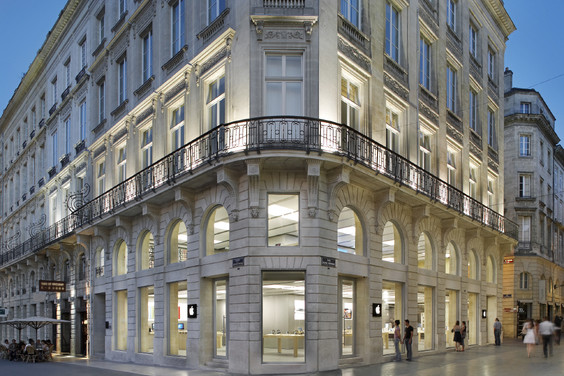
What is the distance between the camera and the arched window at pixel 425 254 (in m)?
25.9

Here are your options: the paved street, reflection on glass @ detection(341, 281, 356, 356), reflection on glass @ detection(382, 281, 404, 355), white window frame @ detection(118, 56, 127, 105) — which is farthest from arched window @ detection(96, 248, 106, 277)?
reflection on glass @ detection(382, 281, 404, 355)

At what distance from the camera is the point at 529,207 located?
48.4 metres

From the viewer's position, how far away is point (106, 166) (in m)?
29.1

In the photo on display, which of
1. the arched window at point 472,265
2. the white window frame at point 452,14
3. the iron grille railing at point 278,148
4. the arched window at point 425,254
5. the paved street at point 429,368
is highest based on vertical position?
the white window frame at point 452,14

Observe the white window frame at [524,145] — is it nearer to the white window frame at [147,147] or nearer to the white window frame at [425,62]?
the white window frame at [425,62]

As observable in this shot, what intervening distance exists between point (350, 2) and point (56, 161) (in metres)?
24.3

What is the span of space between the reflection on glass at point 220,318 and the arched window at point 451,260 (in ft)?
40.8

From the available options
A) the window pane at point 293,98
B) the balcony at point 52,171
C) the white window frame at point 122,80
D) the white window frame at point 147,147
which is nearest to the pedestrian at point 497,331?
the window pane at point 293,98

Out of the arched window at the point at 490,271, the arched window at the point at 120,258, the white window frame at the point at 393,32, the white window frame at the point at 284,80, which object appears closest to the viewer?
the white window frame at the point at 284,80

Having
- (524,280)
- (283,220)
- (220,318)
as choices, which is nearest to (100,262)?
(220,318)

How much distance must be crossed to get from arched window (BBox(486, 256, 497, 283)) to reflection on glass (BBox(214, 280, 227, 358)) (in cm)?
1877

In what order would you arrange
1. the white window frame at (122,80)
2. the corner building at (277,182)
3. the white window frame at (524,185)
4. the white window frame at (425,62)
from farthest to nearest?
1. the white window frame at (524,185)
2. the white window frame at (122,80)
3. the white window frame at (425,62)
4. the corner building at (277,182)

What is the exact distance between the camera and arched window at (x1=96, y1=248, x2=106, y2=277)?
29.4 m

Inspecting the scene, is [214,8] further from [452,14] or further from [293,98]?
[452,14]
